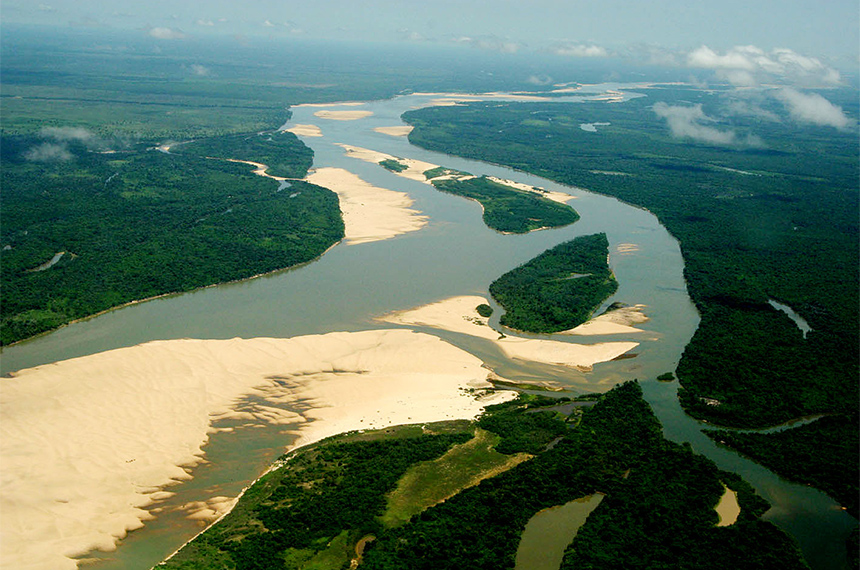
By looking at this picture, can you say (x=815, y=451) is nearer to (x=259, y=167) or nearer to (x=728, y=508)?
(x=728, y=508)

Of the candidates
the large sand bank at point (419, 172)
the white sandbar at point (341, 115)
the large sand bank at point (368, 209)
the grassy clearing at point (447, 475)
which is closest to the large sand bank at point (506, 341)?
the grassy clearing at point (447, 475)

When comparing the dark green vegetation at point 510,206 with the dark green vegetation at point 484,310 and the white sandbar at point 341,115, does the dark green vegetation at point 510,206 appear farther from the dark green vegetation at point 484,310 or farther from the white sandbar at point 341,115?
the white sandbar at point 341,115

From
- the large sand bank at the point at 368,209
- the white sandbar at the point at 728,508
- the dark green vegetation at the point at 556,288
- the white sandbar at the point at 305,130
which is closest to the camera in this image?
the white sandbar at the point at 728,508

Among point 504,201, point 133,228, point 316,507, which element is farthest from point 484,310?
point 133,228

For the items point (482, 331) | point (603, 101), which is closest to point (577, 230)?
point (482, 331)

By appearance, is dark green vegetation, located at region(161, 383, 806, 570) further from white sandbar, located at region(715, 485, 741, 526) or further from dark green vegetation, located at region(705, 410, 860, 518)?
dark green vegetation, located at region(705, 410, 860, 518)

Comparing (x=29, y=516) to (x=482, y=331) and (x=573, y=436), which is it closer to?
(x=573, y=436)
